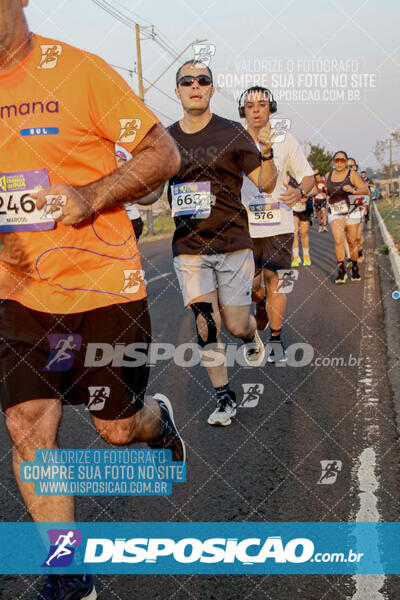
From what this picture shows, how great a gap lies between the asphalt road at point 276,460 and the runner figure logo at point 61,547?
0.23 m

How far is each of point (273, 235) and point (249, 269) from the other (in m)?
1.49

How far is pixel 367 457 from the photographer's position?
3881mm

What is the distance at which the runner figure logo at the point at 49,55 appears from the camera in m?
2.56

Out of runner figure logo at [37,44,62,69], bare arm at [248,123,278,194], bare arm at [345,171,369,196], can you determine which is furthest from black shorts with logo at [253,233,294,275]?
bare arm at [345,171,369,196]

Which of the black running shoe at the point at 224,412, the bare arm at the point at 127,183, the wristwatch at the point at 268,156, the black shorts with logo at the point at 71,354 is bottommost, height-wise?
the black running shoe at the point at 224,412

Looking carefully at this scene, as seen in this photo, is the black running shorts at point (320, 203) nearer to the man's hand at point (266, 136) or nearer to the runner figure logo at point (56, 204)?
the man's hand at point (266, 136)

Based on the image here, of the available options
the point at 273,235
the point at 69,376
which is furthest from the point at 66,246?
the point at 273,235

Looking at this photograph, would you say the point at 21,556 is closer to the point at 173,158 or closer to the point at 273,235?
the point at 173,158

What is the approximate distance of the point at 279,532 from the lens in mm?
3086

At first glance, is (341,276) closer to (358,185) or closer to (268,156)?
(358,185)

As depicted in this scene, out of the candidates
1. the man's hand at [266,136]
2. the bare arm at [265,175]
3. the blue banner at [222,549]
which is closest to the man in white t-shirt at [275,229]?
the bare arm at [265,175]

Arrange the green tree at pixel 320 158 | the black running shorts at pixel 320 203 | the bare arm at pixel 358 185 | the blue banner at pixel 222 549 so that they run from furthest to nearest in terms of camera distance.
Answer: the green tree at pixel 320 158 → the black running shorts at pixel 320 203 → the bare arm at pixel 358 185 → the blue banner at pixel 222 549

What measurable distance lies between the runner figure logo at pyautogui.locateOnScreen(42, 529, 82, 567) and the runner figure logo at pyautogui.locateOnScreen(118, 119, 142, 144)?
1456 mm

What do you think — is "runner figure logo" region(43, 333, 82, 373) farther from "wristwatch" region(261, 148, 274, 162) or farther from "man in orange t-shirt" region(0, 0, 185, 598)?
"wristwatch" region(261, 148, 274, 162)
